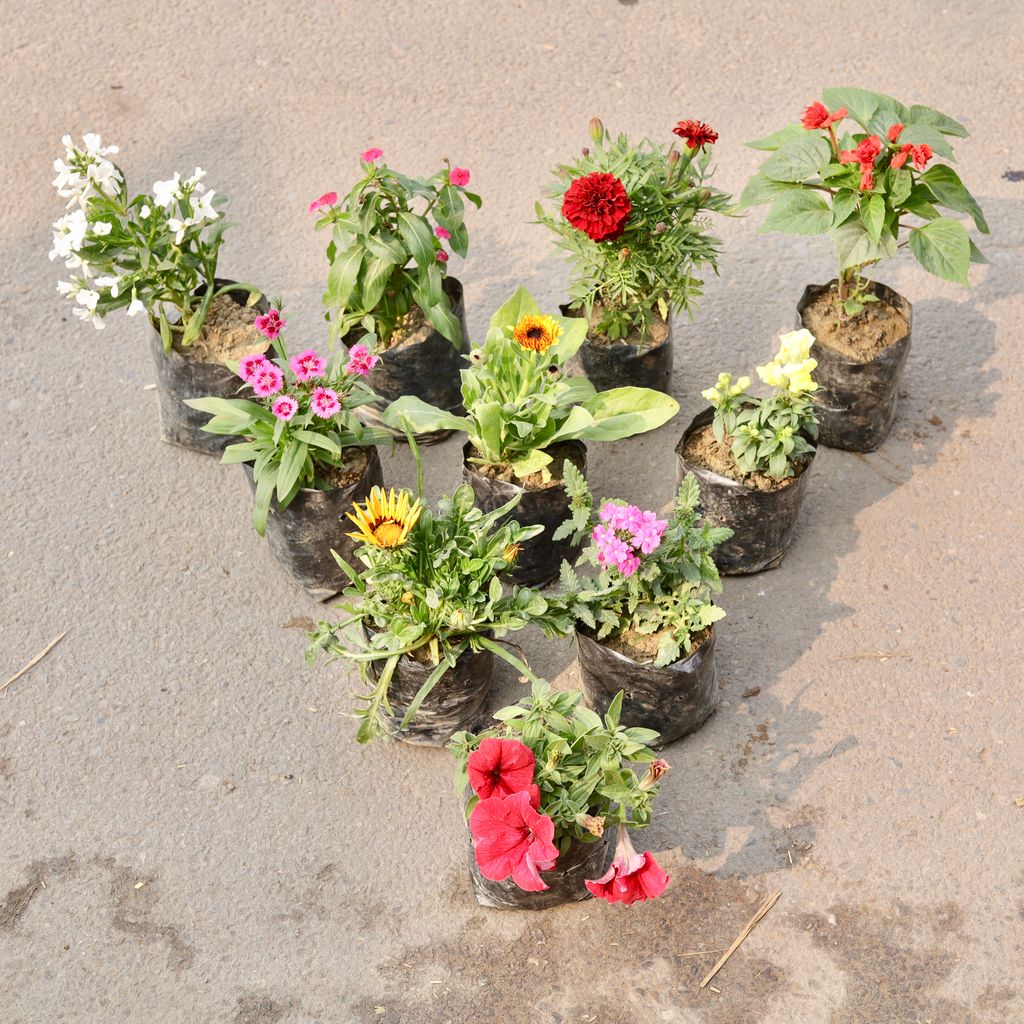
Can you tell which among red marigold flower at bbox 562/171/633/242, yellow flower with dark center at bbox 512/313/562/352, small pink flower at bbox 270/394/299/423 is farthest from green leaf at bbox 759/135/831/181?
small pink flower at bbox 270/394/299/423

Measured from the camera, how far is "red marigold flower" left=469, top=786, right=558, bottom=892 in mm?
2488

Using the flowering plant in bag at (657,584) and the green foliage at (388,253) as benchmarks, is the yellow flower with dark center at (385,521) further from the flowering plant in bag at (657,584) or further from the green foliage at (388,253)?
the green foliage at (388,253)

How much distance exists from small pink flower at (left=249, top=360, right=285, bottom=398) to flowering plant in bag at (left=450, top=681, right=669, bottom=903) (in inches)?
40.5

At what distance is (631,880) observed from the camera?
2600 mm

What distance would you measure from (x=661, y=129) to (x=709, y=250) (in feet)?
5.15

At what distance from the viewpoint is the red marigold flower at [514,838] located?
2.49m

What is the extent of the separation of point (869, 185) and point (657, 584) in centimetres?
124

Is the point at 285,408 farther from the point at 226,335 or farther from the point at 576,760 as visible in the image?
the point at 576,760

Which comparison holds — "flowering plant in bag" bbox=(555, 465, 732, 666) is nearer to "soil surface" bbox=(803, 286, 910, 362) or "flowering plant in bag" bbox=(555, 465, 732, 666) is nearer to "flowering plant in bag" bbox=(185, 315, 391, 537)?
"flowering plant in bag" bbox=(185, 315, 391, 537)

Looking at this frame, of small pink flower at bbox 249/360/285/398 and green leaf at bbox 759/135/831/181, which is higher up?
green leaf at bbox 759/135/831/181

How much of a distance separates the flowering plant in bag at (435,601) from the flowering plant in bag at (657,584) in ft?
0.32

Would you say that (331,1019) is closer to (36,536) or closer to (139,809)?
(139,809)

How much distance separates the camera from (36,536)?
12.5ft

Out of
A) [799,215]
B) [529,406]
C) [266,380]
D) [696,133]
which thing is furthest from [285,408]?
[799,215]
